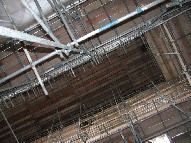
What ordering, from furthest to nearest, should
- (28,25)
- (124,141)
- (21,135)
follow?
(21,135), (28,25), (124,141)

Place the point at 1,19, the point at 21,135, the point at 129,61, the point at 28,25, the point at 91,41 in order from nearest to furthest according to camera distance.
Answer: the point at 1,19
the point at 28,25
the point at 91,41
the point at 129,61
the point at 21,135

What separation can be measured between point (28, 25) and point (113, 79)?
4.75m

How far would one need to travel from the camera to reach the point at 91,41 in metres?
8.82

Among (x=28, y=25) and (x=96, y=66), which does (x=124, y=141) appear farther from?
(x=28, y=25)

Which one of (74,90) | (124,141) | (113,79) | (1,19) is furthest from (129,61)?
(1,19)

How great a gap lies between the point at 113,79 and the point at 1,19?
601 centimetres

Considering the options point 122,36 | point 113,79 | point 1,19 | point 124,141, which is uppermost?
point 1,19

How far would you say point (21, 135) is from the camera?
37.3ft

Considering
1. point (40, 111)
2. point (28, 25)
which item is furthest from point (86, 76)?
point (28, 25)

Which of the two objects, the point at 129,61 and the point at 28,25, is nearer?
the point at 28,25

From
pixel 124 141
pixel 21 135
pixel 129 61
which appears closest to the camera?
pixel 124 141

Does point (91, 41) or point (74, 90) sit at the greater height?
point (91, 41)

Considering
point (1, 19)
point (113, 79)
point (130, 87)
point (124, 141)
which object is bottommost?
point (124, 141)

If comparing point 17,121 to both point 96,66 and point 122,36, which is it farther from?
point 122,36
